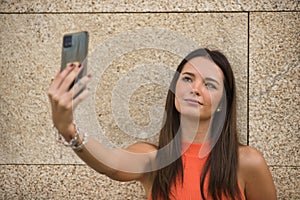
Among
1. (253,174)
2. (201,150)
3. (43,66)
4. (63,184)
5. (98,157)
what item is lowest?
(63,184)

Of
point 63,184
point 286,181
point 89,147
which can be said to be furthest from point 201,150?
point 63,184

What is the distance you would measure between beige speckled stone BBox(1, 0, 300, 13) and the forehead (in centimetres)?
58

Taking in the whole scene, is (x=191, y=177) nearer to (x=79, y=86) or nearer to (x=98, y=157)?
(x=98, y=157)

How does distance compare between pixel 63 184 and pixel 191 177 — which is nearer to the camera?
pixel 191 177

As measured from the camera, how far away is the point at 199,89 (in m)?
3.37

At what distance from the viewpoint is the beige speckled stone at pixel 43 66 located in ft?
12.9

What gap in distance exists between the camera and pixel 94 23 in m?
3.95

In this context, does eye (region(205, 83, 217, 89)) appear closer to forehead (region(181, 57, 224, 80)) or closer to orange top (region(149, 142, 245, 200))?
forehead (region(181, 57, 224, 80))

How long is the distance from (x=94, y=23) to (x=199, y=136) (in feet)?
3.76

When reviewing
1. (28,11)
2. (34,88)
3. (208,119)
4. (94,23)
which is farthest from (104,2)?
(208,119)

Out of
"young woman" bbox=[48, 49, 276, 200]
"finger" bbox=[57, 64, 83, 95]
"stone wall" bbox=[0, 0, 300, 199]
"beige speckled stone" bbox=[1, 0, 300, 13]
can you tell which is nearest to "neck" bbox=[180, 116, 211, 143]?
"young woman" bbox=[48, 49, 276, 200]

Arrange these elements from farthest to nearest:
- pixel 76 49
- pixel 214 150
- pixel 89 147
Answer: pixel 214 150 → pixel 89 147 → pixel 76 49

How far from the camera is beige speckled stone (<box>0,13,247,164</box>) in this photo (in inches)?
155

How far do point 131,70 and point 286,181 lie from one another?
1353 millimetres
